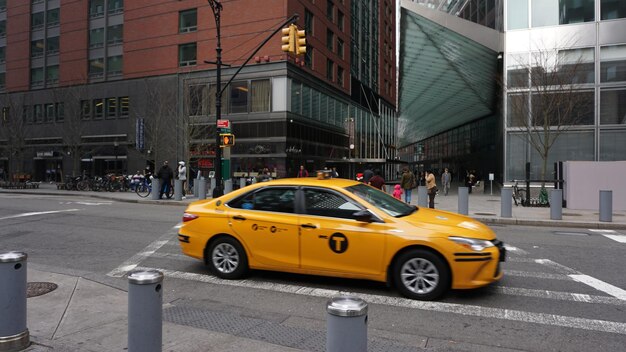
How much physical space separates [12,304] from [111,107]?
39.5m

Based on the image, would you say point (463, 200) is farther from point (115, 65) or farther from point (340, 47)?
point (115, 65)

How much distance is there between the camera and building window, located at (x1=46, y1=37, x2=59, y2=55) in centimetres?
4341

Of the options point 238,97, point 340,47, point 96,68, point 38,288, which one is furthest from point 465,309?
point 96,68

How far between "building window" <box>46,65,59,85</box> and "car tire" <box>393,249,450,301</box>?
1846 inches

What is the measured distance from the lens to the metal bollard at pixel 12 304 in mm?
3832

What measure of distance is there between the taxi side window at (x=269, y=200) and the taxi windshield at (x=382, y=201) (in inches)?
33.8

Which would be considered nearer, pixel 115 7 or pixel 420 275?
pixel 420 275

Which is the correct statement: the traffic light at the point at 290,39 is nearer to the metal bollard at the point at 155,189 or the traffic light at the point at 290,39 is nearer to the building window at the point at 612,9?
the metal bollard at the point at 155,189

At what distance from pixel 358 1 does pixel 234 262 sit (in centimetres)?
4796

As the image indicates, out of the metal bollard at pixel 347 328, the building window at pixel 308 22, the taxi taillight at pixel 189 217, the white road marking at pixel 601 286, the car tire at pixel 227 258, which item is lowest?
the white road marking at pixel 601 286

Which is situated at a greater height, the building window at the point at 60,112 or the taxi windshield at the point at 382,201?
the building window at the point at 60,112

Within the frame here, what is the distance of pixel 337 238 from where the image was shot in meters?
5.77

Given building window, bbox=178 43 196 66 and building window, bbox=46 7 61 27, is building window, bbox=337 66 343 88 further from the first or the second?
building window, bbox=46 7 61 27

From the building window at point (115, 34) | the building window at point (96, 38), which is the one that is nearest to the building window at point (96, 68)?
the building window at point (96, 38)
